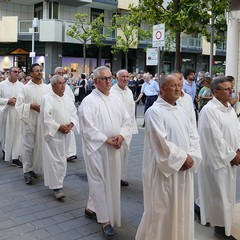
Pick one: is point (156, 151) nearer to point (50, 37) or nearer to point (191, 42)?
point (50, 37)

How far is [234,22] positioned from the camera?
1180 centimetres

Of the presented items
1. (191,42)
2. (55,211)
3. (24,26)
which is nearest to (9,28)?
(24,26)

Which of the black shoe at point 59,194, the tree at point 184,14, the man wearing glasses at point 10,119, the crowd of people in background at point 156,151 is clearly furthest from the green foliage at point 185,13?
the black shoe at point 59,194

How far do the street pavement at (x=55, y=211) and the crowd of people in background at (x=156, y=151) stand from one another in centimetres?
18

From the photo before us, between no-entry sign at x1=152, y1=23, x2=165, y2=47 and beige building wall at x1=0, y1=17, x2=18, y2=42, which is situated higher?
beige building wall at x1=0, y1=17, x2=18, y2=42

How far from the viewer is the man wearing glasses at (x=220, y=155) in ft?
14.5

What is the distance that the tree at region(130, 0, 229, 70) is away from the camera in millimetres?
11359

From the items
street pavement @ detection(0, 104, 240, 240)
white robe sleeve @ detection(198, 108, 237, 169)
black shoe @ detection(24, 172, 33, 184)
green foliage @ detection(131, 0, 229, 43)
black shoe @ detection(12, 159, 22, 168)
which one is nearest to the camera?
white robe sleeve @ detection(198, 108, 237, 169)

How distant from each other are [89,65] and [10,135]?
83.7 feet

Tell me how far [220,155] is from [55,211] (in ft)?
7.81

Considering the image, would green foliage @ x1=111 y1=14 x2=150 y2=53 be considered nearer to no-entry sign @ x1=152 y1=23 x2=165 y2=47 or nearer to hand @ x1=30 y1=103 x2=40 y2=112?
no-entry sign @ x1=152 y1=23 x2=165 y2=47

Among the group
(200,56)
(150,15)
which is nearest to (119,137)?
(150,15)

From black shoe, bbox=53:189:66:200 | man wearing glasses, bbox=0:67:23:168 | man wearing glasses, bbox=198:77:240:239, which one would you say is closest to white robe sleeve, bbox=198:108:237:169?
man wearing glasses, bbox=198:77:240:239

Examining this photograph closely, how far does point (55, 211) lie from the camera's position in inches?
214
